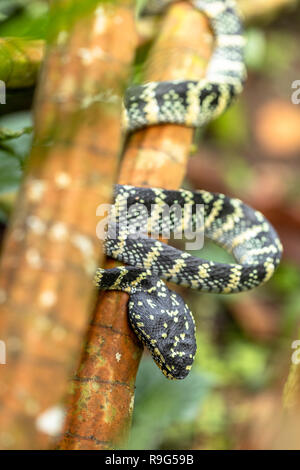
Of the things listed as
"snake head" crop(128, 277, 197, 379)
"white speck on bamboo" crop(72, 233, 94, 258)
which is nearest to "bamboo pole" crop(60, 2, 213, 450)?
"snake head" crop(128, 277, 197, 379)

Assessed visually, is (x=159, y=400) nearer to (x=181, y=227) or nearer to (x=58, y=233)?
(x=181, y=227)

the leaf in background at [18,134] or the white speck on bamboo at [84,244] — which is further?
the leaf in background at [18,134]

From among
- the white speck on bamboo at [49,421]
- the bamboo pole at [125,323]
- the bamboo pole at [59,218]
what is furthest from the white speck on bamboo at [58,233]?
the bamboo pole at [125,323]

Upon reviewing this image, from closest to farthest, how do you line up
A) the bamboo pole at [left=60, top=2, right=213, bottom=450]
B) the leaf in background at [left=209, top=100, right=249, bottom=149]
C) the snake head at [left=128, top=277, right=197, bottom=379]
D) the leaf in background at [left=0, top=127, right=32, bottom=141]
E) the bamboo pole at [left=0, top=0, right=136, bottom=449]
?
the bamboo pole at [left=0, top=0, right=136, bottom=449] → the bamboo pole at [left=60, top=2, right=213, bottom=450] → the leaf in background at [left=0, top=127, right=32, bottom=141] → the snake head at [left=128, top=277, right=197, bottom=379] → the leaf in background at [left=209, top=100, right=249, bottom=149]

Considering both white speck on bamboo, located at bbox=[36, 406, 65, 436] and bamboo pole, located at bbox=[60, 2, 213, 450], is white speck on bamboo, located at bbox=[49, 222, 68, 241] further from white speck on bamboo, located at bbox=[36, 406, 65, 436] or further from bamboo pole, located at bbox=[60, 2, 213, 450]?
bamboo pole, located at bbox=[60, 2, 213, 450]

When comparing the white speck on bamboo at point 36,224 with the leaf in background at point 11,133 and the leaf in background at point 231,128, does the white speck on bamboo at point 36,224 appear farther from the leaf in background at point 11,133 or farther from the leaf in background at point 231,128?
the leaf in background at point 231,128

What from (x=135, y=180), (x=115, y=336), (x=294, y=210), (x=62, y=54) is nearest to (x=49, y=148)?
(x=62, y=54)
